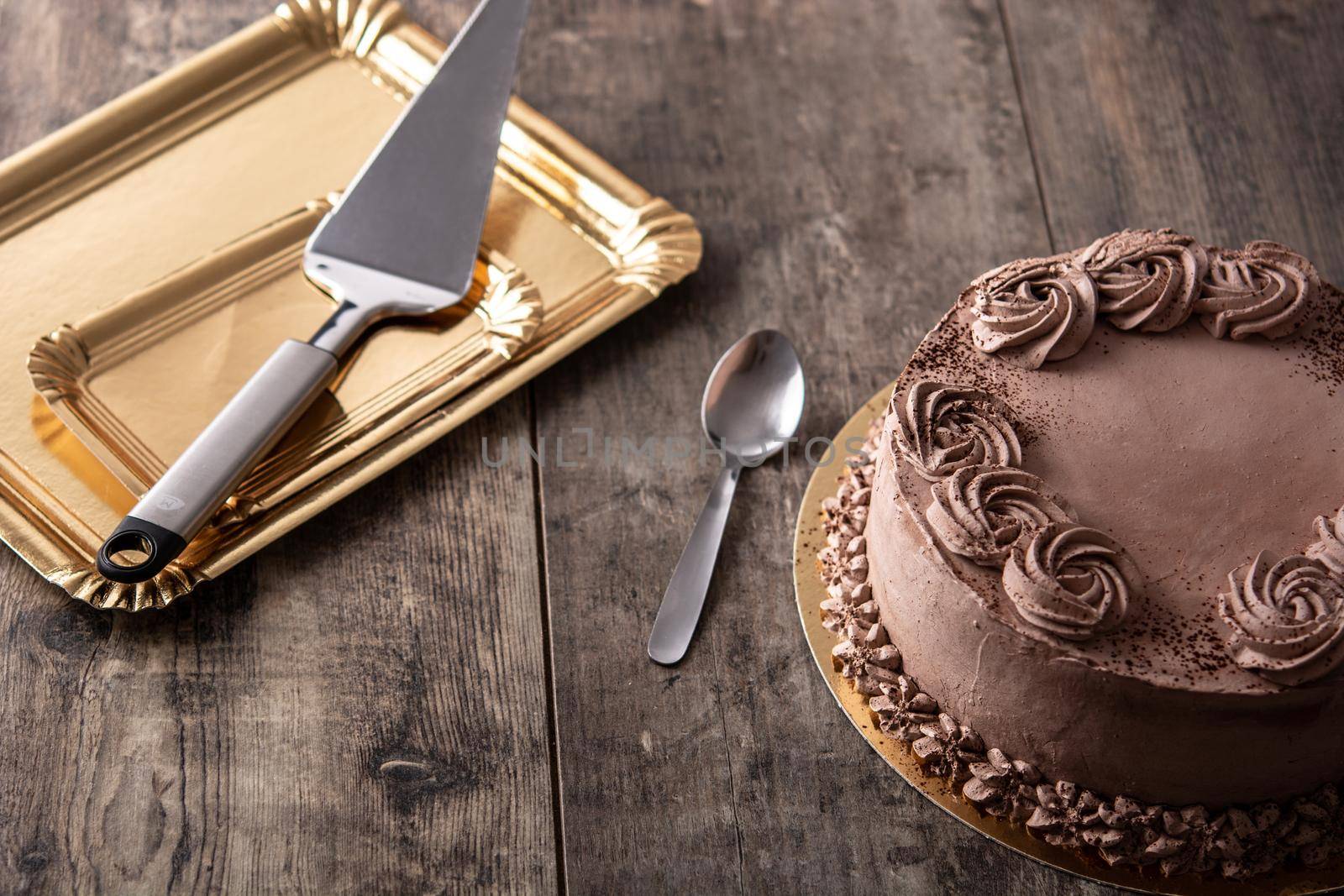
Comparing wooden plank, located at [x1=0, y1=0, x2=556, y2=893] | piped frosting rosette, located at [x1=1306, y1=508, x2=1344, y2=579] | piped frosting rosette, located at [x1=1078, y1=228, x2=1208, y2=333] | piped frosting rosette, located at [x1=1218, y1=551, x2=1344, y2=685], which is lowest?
piped frosting rosette, located at [x1=1306, y1=508, x2=1344, y2=579]

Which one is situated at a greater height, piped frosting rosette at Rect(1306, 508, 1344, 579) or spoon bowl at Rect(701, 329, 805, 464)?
spoon bowl at Rect(701, 329, 805, 464)

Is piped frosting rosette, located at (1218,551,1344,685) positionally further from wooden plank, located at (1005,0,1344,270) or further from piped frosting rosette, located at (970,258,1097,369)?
wooden plank, located at (1005,0,1344,270)

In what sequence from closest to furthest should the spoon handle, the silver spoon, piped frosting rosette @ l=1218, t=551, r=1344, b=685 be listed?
piped frosting rosette @ l=1218, t=551, r=1344, b=685, the spoon handle, the silver spoon

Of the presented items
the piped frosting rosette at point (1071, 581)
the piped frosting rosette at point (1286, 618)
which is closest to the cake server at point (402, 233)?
the piped frosting rosette at point (1071, 581)

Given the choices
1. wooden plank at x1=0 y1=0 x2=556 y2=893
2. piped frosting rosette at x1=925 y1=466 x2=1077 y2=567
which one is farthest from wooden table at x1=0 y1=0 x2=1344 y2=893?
piped frosting rosette at x1=925 y1=466 x2=1077 y2=567

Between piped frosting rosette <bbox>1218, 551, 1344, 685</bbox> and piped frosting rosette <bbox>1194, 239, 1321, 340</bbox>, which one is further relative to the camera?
piped frosting rosette <bbox>1194, 239, 1321, 340</bbox>

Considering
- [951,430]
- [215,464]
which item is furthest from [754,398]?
[215,464]
